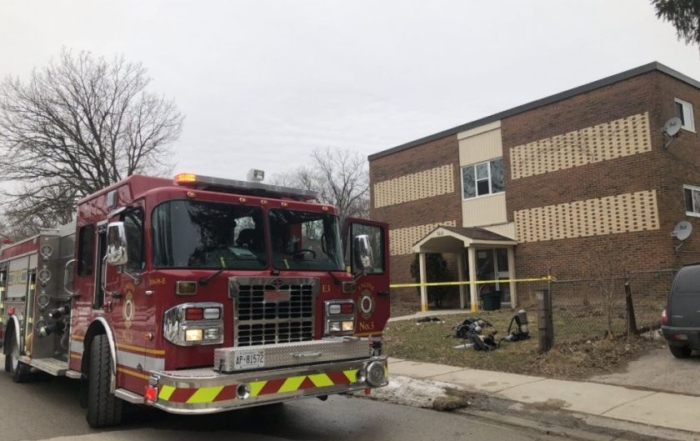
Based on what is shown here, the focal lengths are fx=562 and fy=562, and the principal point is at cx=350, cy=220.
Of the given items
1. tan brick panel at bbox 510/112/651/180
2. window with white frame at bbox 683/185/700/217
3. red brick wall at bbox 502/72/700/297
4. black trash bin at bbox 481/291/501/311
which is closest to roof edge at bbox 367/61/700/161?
red brick wall at bbox 502/72/700/297

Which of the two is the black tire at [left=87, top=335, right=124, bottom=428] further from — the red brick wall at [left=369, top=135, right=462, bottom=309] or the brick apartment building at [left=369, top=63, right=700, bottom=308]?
the red brick wall at [left=369, top=135, right=462, bottom=309]

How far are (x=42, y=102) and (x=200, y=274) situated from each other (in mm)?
29133

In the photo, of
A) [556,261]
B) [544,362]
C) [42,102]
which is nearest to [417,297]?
[556,261]

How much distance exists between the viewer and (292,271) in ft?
19.8

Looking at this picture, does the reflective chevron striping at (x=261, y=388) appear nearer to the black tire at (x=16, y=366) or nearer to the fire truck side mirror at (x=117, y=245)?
the fire truck side mirror at (x=117, y=245)

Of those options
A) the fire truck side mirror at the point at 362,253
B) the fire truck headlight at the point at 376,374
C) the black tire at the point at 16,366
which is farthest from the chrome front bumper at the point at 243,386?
the black tire at the point at 16,366

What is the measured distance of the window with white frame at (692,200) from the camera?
18.2 metres

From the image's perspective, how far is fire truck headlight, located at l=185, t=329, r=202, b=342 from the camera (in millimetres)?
5164

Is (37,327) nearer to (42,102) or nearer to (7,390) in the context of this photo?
(7,390)

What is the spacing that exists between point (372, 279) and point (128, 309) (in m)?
2.88

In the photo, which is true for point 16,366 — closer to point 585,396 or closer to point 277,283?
point 277,283

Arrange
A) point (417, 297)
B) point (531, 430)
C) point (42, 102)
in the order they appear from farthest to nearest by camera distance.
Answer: point (42, 102) < point (417, 297) < point (531, 430)

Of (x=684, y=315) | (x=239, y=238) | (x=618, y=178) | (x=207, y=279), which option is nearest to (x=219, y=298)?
(x=207, y=279)

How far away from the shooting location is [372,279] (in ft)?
23.3
